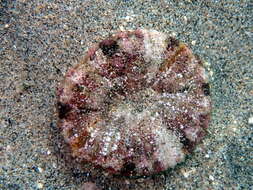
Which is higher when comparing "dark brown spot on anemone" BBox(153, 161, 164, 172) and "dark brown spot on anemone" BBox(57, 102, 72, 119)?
"dark brown spot on anemone" BBox(57, 102, 72, 119)

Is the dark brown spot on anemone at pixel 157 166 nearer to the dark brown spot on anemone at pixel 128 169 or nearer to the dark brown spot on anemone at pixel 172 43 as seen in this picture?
the dark brown spot on anemone at pixel 128 169

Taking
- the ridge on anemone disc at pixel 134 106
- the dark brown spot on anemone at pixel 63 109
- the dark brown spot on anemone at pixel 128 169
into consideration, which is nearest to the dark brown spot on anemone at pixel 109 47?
the ridge on anemone disc at pixel 134 106

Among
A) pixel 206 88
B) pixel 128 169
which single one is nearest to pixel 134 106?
pixel 128 169

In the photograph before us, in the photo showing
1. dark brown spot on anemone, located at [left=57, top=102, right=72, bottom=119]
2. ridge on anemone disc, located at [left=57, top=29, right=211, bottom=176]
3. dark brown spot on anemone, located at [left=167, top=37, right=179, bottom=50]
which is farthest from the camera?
dark brown spot on anemone, located at [left=167, top=37, right=179, bottom=50]

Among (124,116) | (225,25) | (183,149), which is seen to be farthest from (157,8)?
(183,149)

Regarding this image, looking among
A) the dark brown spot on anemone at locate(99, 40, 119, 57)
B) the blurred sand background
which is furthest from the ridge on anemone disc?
the blurred sand background

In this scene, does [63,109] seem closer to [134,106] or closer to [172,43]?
[134,106]

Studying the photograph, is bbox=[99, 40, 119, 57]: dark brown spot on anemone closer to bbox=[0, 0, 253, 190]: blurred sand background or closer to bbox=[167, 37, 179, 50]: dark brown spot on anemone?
bbox=[0, 0, 253, 190]: blurred sand background
